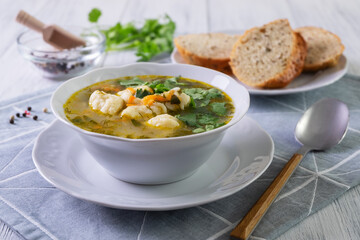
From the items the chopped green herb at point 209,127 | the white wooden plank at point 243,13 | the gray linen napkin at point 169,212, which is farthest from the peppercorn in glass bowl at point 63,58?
the chopped green herb at point 209,127

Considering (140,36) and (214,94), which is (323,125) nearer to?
(214,94)

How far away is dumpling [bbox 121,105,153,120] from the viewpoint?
2277 millimetres

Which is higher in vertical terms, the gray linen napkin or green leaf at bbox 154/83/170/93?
green leaf at bbox 154/83/170/93

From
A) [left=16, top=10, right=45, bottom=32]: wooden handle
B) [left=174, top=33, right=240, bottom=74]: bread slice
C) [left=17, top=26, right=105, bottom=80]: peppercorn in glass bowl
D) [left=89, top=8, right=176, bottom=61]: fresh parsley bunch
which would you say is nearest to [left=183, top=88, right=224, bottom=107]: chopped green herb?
[left=174, top=33, right=240, bottom=74]: bread slice

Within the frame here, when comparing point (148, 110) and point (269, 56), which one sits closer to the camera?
point (148, 110)

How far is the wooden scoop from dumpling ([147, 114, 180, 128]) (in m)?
2.17

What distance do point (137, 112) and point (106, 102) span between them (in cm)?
19

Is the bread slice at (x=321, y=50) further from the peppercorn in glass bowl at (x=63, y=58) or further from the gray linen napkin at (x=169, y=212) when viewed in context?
the peppercorn in glass bowl at (x=63, y=58)

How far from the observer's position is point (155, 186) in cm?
221

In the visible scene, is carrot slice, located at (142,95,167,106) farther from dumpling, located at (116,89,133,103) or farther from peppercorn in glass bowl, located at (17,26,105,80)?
peppercorn in glass bowl, located at (17,26,105,80)

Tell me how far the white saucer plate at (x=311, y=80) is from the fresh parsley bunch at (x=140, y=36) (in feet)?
1.53

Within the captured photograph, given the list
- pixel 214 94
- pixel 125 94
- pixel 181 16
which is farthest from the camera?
pixel 181 16

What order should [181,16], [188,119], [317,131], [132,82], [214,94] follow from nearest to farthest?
[188,119]
[214,94]
[132,82]
[317,131]
[181,16]

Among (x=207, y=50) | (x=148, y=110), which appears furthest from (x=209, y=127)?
(x=207, y=50)
